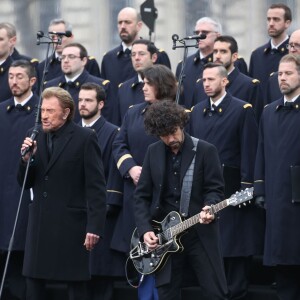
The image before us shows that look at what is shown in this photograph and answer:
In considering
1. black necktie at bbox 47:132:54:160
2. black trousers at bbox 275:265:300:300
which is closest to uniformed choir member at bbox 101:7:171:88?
Answer: black necktie at bbox 47:132:54:160

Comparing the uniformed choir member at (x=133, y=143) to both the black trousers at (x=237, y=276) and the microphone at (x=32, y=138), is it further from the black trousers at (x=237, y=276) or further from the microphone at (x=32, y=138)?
the microphone at (x=32, y=138)

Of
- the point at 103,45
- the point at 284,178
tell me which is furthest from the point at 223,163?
the point at 103,45

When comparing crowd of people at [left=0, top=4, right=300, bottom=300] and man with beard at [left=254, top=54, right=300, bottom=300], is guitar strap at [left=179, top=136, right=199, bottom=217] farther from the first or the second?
man with beard at [left=254, top=54, right=300, bottom=300]

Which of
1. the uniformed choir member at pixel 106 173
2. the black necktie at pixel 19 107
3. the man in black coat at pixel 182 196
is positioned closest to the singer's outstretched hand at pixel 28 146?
the man in black coat at pixel 182 196

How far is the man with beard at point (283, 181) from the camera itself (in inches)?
408

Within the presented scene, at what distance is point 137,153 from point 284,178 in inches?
57.0

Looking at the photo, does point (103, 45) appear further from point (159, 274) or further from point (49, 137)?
point (159, 274)

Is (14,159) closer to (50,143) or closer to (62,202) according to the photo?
(50,143)

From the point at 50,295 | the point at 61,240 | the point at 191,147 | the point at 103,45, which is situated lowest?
the point at 50,295

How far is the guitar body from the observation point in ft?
30.3

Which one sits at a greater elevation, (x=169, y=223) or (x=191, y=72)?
(x=191, y=72)

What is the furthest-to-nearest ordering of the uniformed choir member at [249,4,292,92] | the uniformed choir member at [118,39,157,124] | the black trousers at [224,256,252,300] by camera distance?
the uniformed choir member at [249,4,292,92] → the uniformed choir member at [118,39,157,124] → the black trousers at [224,256,252,300]

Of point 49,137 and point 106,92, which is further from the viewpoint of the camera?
point 106,92

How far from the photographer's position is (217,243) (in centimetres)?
930
